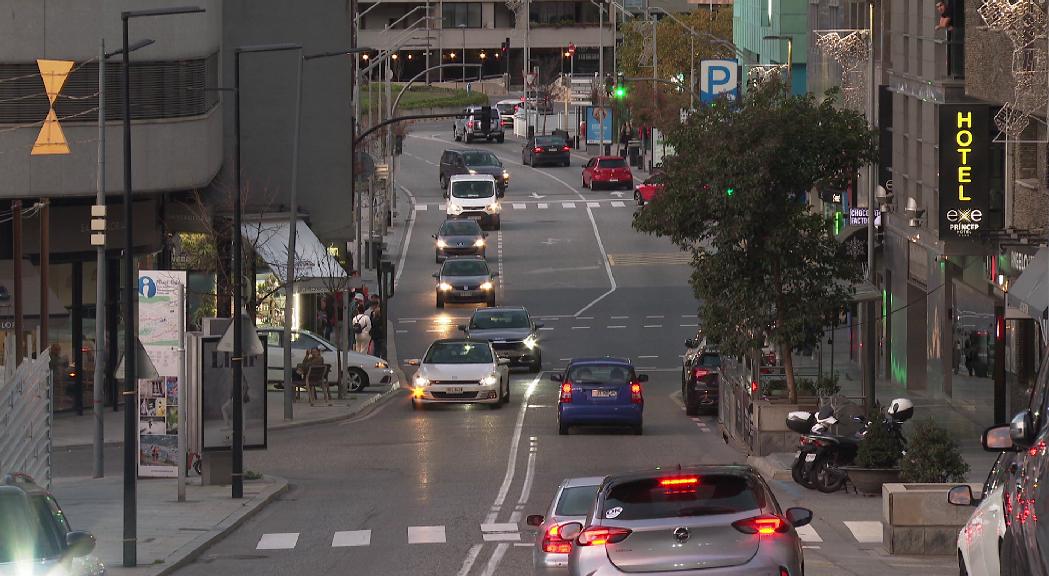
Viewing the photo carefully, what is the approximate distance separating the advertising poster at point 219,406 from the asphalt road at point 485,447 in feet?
4.30

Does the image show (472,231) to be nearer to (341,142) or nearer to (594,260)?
(594,260)

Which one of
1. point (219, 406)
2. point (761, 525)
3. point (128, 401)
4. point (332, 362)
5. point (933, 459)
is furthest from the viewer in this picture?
point (332, 362)

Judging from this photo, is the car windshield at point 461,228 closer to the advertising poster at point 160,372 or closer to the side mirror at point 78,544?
the advertising poster at point 160,372

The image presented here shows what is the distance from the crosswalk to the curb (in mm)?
587

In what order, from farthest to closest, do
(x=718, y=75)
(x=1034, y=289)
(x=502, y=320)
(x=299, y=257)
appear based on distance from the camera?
(x=718, y=75), (x=502, y=320), (x=299, y=257), (x=1034, y=289)

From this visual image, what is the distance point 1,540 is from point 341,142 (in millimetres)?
45108

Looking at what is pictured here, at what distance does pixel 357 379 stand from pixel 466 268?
51.4ft

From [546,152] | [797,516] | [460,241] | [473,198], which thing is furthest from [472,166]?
[797,516]

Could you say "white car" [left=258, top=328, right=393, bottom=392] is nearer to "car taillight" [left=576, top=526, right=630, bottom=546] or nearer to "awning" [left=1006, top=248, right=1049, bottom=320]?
"awning" [left=1006, top=248, right=1049, bottom=320]

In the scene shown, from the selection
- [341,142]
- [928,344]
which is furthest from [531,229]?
[928,344]

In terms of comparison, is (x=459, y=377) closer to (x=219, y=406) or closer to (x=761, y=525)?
(x=219, y=406)

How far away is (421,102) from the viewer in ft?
466

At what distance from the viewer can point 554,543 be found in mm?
16234

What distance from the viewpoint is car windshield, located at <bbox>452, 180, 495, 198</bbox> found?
76875mm
